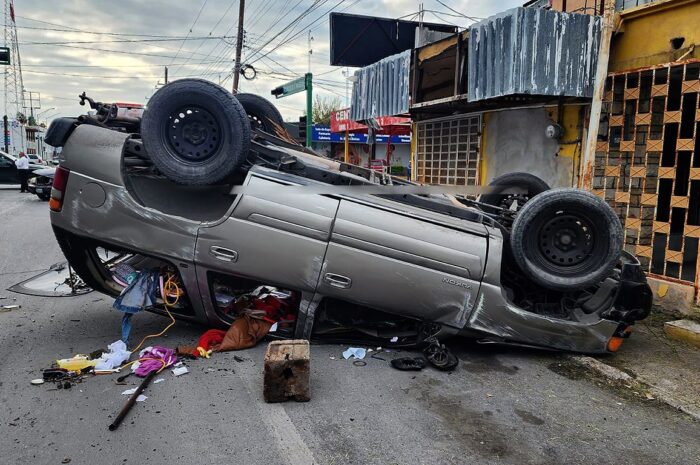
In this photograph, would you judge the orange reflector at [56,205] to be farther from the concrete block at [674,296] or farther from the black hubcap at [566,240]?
the concrete block at [674,296]

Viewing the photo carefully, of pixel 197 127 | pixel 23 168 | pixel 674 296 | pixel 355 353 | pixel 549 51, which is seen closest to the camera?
pixel 197 127

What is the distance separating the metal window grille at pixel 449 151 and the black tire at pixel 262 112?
193 inches

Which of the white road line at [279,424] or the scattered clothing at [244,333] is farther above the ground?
the scattered clothing at [244,333]

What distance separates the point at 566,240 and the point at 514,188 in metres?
1.64

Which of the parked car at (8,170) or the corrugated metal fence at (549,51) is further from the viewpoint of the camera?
the parked car at (8,170)

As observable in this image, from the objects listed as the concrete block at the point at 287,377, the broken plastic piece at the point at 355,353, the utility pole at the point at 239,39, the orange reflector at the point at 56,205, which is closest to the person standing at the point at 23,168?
the utility pole at the point at 239,39

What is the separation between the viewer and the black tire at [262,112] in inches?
218

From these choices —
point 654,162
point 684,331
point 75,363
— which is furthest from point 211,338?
point 654,162

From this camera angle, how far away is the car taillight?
13.4 ft

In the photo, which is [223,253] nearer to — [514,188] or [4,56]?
[514,188]

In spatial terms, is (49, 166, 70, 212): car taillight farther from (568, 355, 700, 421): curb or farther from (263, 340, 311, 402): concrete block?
(568, 355, 700, 421): curb

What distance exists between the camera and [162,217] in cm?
400

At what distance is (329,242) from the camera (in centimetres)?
388

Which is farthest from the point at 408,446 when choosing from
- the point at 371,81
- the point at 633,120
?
the point at 371,81
